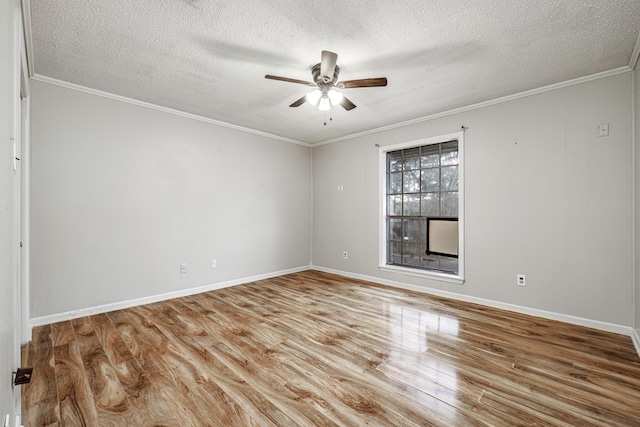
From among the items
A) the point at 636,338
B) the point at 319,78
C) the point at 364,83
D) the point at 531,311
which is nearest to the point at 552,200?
the point at 531,311

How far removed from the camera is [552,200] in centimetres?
325

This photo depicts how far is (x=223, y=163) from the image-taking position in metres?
4.58

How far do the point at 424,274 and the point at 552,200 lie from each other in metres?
1.81

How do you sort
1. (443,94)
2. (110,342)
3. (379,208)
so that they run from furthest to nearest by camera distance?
(379,208)
(443,94)
(110,342)

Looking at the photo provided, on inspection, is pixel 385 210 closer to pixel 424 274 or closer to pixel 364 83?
pixel 424 274

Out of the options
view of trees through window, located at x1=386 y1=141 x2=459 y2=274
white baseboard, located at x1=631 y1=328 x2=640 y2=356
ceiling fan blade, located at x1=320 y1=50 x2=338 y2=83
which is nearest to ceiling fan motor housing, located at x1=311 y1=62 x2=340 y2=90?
ceiling fan blade, located at x1=320 y1=50 x2=338 y2=83

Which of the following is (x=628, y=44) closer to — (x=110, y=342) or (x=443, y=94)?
(x=443, y=94)

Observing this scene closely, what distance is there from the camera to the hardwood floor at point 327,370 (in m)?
1.73

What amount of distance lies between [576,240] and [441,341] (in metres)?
1.90

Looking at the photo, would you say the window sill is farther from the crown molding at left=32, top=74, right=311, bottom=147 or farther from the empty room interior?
the crown molding at left=32, top=74, right=311, bottom=147

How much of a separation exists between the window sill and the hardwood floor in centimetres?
51

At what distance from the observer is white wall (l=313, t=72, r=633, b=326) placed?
289 centimetres

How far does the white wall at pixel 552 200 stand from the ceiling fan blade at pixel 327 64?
235 cm

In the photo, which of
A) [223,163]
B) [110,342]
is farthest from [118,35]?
[110,342]
